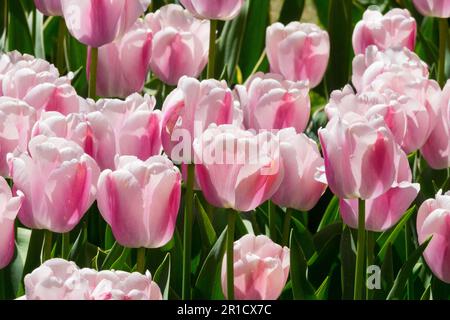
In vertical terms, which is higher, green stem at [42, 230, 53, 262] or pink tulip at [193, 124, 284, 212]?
pink tulip at [193, 124, 284, 212]

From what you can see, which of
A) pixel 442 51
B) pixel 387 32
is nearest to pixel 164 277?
pixel 387 32

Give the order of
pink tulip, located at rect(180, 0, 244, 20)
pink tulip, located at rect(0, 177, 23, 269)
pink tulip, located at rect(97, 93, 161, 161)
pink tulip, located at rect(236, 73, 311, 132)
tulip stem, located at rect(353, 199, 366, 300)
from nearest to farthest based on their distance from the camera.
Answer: pink tulip, located at rect(0, 177, 23, 269) → tulip stem, located at rect(353, 199, 366, 300) → pink tulip, located at rect(97, 93, 161, 161) → pink tulip, located at rect(236, 73, 311, 132) → pink tulip, located at rect(180, 0, 244, 20)

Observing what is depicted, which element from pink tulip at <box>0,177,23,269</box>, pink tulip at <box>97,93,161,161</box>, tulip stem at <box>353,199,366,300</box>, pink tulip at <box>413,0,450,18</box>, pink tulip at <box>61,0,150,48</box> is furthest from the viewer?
pink tulip at <box>413,0,450,18</box>

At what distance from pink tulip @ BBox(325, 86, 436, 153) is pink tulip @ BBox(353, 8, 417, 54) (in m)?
0.47

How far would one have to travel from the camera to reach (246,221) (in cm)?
201

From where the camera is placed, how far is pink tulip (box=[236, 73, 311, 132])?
75.7 inches

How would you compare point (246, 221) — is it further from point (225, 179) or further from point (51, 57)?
point (51, 57)

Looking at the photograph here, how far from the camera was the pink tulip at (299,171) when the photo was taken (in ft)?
5.72

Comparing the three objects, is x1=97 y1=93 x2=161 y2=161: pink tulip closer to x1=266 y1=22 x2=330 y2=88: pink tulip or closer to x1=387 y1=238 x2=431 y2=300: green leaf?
x1=387 y1=238 x2=431 y2=300: green leaf

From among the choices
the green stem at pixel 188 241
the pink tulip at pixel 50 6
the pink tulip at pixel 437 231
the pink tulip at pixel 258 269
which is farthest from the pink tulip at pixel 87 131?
the pink tulip at pixel 50 6

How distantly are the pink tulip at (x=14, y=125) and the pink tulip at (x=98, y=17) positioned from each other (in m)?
0.33

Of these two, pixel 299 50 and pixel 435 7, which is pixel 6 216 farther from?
pixel 435 7

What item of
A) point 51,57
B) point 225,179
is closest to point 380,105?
point 225,179

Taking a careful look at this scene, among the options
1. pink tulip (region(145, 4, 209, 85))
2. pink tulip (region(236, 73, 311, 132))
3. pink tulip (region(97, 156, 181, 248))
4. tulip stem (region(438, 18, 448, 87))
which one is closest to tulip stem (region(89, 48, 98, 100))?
pink tulip (region(145, 4, 209, 85))
